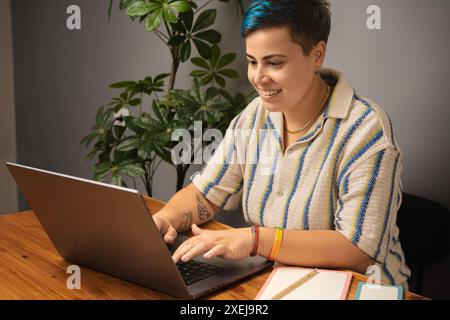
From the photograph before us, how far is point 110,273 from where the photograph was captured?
1.15 m

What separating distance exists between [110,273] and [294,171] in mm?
584

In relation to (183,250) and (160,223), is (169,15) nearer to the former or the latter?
(160,223)

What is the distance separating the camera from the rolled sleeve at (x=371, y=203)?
1255 millimetres

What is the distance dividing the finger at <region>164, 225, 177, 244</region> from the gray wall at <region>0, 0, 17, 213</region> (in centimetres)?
307

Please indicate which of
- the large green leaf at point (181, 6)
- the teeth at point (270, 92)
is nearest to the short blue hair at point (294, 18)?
the teeth at point (270, 92)

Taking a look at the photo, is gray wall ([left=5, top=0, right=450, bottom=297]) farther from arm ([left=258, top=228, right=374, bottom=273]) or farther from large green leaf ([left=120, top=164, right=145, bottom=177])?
arm ([left=258, top=228, right=374, bottom=273])

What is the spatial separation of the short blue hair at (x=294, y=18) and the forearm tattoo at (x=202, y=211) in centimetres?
50

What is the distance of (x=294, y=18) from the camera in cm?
134

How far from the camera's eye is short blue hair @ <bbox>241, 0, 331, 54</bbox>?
1336 millimetres

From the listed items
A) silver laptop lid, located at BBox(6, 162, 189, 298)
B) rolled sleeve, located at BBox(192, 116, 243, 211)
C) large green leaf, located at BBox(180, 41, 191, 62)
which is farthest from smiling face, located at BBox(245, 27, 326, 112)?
large green leaf, located at BBox(180, 41, 191, 62)

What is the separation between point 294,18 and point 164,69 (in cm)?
167

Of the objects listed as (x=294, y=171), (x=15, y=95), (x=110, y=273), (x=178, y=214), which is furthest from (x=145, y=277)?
→ (x=15, y=95)

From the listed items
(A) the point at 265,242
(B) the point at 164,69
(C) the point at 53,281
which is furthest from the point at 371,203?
(B) the point at 164,69
